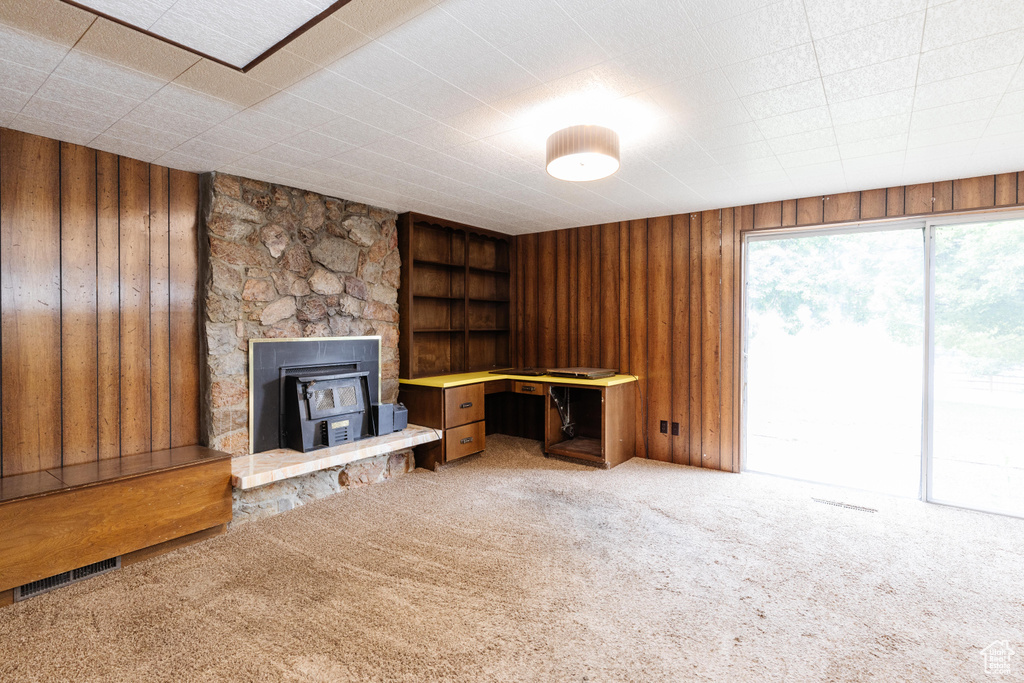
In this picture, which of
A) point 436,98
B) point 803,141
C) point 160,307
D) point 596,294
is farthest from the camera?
point 596,294

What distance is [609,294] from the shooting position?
478 centimetres

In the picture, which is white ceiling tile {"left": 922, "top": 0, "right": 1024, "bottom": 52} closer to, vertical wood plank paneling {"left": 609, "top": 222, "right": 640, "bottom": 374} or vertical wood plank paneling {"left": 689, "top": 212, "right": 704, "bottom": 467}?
vertical wood plank paneling {"left": 689, "top": 212, "right": 704, "bottom": 467}

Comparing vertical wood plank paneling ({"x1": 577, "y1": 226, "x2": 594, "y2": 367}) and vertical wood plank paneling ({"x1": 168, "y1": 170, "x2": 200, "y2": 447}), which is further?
vertical wood plank paneling ({"x1": 577, "y1": 226, "x2": 594, "y2": 367})

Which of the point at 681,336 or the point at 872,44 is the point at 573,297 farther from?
Result: the point at 872,44

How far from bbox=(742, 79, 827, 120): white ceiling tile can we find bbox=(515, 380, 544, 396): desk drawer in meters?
2.80

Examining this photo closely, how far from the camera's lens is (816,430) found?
4.09 m

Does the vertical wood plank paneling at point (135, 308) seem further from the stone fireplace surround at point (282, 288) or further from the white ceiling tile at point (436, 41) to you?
the white ceiling tile at point (436, 41)

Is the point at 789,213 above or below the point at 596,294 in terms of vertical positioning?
above

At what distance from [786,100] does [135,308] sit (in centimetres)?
360

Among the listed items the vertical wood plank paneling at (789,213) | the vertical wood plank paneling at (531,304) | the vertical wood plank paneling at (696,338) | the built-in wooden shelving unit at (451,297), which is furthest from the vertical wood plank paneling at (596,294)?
the vertical wood plank paneling at (789,213)

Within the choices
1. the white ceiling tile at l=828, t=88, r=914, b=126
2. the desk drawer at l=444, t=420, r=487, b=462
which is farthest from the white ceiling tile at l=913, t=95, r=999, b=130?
the desk drawer at l=444, t=420, r=487, b=462

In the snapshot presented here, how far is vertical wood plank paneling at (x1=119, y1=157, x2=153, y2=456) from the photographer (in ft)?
9.35

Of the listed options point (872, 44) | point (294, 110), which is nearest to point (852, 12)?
point (872, 44)

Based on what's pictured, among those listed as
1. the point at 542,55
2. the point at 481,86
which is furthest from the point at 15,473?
the point at 542,55
